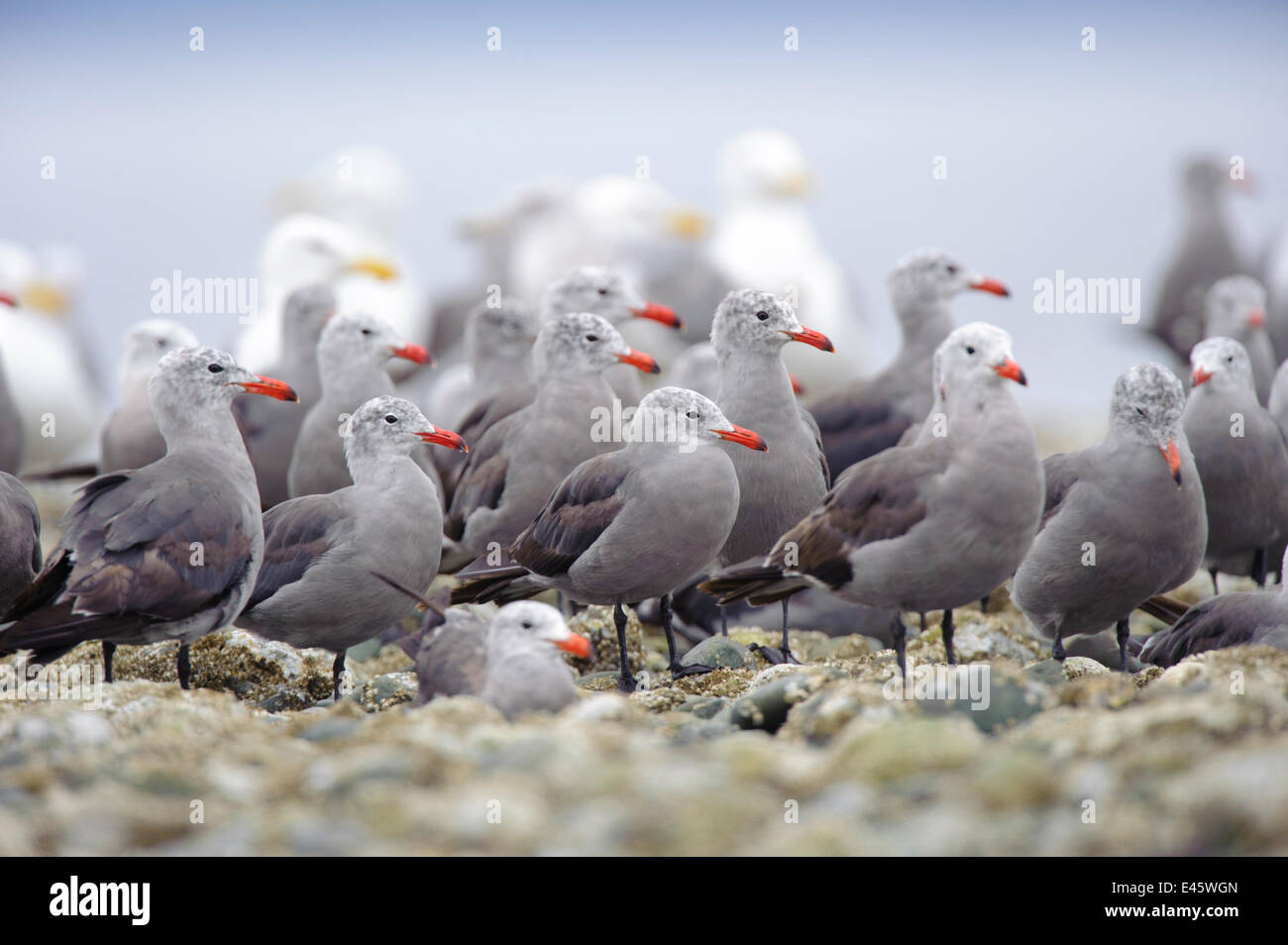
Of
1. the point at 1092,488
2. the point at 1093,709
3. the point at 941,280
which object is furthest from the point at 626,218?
the point at 1093,709

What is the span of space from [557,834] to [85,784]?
1.65m

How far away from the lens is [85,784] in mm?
4902

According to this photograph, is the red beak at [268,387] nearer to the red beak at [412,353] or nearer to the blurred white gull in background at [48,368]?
the red beak at [412,353]

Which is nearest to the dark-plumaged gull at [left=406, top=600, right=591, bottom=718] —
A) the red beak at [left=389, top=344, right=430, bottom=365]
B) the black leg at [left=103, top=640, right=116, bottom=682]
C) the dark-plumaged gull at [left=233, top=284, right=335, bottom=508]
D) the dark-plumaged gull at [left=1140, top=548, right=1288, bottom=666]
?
the black leg at [left=103, top=640, right=116, bottom=682]

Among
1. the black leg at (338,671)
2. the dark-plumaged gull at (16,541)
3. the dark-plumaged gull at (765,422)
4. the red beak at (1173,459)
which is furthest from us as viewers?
the dark-plumaged gull at (765,422)

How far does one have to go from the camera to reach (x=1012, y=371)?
617 centimetres

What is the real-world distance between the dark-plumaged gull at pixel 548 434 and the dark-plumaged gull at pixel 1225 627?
112 inches

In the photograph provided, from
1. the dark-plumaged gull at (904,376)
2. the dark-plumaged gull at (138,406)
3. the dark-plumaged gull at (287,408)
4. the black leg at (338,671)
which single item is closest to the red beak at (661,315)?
the dark-plumaged gull at (904,376)

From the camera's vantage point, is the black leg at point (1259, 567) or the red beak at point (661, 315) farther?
the red beak at point (661, 315)

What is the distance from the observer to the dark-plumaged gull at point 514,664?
18.7ft

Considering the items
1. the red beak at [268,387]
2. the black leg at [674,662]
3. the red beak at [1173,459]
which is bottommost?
the black leg at [674,662]

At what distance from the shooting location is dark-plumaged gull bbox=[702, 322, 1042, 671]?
6129mm

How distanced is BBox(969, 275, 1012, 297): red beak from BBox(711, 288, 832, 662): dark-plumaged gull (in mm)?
2026

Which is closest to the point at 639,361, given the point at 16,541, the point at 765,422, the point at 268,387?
the point at 765,422
